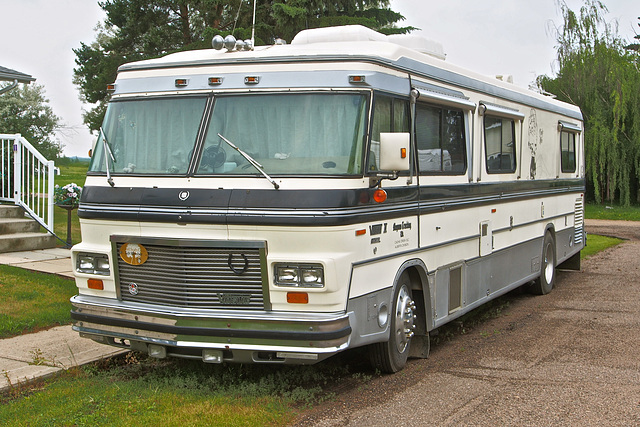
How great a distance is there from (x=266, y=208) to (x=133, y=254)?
49.6 inches

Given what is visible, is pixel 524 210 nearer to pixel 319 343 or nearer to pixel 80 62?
pixel 319 343

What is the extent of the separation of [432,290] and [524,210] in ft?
11.5

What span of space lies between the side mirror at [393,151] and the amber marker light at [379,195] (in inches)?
10.3

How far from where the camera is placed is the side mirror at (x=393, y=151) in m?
5.93

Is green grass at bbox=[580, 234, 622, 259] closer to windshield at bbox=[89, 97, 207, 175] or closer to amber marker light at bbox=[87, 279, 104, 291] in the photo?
windshield at bbox=[89, 97, 207, 175]

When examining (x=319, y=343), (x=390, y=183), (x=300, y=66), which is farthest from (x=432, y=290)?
(x=300, y=66)

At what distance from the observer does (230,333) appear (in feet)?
19.0

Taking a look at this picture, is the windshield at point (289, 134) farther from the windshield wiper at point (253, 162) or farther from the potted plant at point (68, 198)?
the potted plant at point (68, 198)

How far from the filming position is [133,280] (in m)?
6.25

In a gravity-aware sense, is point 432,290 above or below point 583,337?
above

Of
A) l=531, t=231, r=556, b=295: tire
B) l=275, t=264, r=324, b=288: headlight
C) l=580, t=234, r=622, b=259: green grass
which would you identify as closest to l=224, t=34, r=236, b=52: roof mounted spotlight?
l=275, t=264, r=324, b=288: headlight

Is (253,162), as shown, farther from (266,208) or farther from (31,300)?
(31,300)

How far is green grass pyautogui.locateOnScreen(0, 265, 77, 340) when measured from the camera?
27.0ft

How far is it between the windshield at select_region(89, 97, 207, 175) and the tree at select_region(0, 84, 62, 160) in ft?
125
